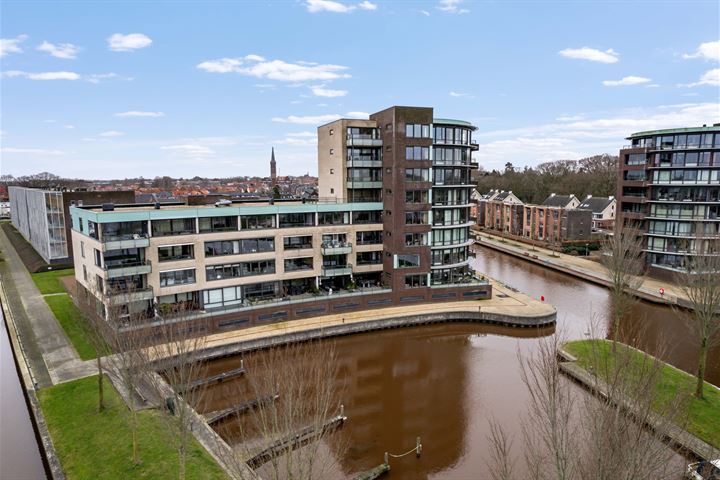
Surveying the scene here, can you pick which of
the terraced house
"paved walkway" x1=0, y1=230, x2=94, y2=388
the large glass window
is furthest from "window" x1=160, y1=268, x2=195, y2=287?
"paved walkway" x1=0, y1=230, x2=94, y2=388

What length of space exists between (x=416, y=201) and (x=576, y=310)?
19581 millimetres

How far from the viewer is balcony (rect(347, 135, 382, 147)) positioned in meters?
46.4

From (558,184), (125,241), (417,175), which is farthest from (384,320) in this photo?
(558,184)

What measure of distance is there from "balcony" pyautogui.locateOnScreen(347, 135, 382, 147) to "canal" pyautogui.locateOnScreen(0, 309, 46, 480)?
33.4 metres

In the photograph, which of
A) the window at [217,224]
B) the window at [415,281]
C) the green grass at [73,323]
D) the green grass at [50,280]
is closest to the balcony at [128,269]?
the green grass at [73,323]

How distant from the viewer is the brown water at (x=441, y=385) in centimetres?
→ 2272

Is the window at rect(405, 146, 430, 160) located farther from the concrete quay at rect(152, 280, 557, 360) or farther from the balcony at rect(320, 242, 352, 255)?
the concrete quay at rect(152, 280, 557, 360)

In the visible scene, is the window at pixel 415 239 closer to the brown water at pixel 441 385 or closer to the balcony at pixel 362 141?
the brown water at pixel 441 385

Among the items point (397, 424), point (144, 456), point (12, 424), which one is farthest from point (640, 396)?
point (12, 424)

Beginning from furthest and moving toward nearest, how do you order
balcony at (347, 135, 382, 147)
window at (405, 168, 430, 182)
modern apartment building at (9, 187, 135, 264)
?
modern apartment building at (9, 187, 135, 264), balcony at (347, 135, 382, 147), window at (405, 168, 430, 182)

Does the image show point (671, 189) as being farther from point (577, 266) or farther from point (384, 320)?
point (384, 320)

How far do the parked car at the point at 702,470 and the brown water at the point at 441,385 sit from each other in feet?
4.46

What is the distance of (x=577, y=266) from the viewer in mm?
63875

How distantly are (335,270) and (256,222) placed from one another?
882cm
